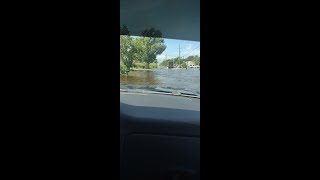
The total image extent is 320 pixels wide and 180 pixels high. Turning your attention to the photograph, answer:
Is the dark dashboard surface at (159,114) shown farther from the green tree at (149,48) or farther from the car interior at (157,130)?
the green tree at (149,48)

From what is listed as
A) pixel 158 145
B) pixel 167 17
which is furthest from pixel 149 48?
pixel 158 145

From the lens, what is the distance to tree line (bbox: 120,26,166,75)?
1.77 meters

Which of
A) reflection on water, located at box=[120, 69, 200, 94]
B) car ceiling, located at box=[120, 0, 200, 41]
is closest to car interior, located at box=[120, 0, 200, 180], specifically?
car ceiling, located at box=[120, 0, 200, 41]

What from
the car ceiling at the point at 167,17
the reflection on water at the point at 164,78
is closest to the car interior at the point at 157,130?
the car ceiling at the point at 167,17

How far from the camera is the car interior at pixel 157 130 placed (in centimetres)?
167

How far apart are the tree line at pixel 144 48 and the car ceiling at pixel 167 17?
0.06 m

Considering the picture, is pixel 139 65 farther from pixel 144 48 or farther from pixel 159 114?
pixel 159 114

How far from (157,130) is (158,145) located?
101 mm

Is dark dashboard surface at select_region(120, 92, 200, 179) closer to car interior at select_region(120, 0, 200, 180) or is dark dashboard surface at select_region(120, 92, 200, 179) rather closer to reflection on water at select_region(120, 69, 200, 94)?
car interior at select_region(120, 0, 200, 180)

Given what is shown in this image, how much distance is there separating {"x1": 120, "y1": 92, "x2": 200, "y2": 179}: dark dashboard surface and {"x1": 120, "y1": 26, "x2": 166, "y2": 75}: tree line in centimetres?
28

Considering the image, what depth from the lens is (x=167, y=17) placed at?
2359 mm
